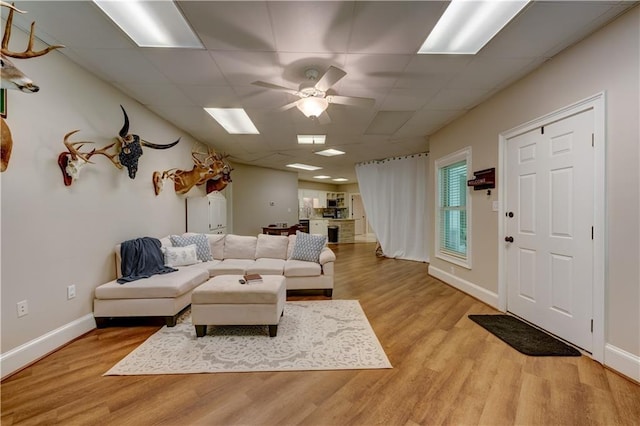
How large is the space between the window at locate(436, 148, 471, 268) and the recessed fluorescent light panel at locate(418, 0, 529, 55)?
1853mm

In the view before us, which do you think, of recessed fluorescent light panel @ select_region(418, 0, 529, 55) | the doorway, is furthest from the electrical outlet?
the doorway

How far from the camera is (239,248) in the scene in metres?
4.47

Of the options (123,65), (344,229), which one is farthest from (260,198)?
(123,65)

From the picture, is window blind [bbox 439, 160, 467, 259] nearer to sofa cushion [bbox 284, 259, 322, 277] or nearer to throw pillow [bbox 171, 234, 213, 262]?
sofa cushion [bbox 284, 259, 322, 277]

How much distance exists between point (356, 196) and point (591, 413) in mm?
11064

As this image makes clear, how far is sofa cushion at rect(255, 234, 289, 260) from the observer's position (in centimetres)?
443

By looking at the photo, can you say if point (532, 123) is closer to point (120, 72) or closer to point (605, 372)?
point (605, 372)

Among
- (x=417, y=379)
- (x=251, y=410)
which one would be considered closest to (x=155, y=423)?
(x=251, y=410)

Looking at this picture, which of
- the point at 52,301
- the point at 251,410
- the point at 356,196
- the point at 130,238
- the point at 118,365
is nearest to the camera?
the point at 251,410

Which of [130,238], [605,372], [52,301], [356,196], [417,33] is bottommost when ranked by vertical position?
[605,372]

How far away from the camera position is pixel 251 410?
5.43 feet

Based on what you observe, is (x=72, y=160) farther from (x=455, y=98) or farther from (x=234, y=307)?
(x=455, y=98)

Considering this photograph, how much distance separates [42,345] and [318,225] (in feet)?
26.9

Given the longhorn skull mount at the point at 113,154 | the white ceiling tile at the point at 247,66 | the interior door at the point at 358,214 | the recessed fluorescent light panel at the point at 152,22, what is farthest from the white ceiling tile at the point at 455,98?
the interior door at the point at 358,214
